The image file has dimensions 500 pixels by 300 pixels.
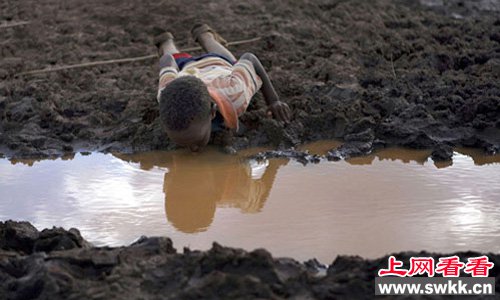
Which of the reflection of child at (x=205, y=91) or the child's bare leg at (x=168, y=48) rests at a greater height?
→ the child's bare leg at (x=168, y=48)

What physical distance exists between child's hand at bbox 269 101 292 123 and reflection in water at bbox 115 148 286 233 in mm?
493

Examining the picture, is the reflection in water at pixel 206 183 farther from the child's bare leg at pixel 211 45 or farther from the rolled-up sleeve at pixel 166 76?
the child's bare leg at pixel 211 45

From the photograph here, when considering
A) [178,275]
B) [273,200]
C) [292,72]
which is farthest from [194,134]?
[178,275]

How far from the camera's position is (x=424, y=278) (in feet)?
10.4

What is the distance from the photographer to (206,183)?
198 inches

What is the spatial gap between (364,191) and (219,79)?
137cm

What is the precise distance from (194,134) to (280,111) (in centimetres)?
84

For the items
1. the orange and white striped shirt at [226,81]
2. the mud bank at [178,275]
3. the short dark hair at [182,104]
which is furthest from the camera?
the orange and white striped shirt at [226,81]

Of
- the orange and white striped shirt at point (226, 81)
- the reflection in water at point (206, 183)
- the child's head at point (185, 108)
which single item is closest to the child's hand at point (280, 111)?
the orange and white striped shirt at point (226, 81)

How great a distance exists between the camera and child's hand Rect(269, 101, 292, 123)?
19.0ft

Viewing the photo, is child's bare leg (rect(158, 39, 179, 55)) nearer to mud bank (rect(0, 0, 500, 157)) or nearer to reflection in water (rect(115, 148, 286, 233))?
mud bank (rect(0, 0, 500, 157))

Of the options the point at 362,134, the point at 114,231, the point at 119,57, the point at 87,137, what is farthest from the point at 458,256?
the point at 119,57

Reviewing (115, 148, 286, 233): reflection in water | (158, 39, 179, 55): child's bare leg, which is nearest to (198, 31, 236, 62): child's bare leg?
(158, 39, 179, 55): child's bare leg

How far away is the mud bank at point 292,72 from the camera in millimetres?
5730
